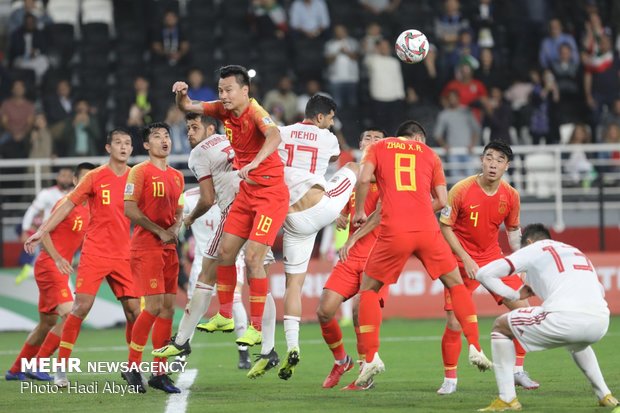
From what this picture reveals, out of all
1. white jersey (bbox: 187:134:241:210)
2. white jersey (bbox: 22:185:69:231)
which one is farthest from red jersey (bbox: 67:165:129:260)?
white jersey (bbox: 22:185:69:231)

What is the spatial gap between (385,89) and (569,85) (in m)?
3.68

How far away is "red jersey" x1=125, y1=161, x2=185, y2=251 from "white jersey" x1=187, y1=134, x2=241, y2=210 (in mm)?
272

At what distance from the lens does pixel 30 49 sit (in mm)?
24172

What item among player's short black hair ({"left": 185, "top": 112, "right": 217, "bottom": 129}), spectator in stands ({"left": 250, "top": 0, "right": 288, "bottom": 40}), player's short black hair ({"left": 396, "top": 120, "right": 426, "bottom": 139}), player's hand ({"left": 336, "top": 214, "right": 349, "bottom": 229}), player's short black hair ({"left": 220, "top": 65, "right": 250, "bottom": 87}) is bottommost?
player's hand ({"left": 336, "top": 214, "right": 349, "bottom": 229})

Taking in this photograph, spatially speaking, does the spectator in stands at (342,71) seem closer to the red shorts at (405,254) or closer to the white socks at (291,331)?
the white socks at (291,331)

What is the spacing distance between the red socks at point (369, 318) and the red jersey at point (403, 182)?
0.66m

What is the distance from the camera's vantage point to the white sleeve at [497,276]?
992 cm

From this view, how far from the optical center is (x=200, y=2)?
25.3 metres

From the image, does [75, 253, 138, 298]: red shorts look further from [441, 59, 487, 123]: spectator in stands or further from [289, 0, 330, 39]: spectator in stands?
[289, 0, 330, 39]: spectator in stands

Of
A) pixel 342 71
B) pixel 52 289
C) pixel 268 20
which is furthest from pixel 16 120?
pixel 52 289

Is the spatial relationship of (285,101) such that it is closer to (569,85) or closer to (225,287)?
(569,85)

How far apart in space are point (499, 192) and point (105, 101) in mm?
13177

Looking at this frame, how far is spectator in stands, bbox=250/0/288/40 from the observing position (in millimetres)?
24719

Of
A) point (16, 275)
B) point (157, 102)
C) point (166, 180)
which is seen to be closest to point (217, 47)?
point (157, 102)
